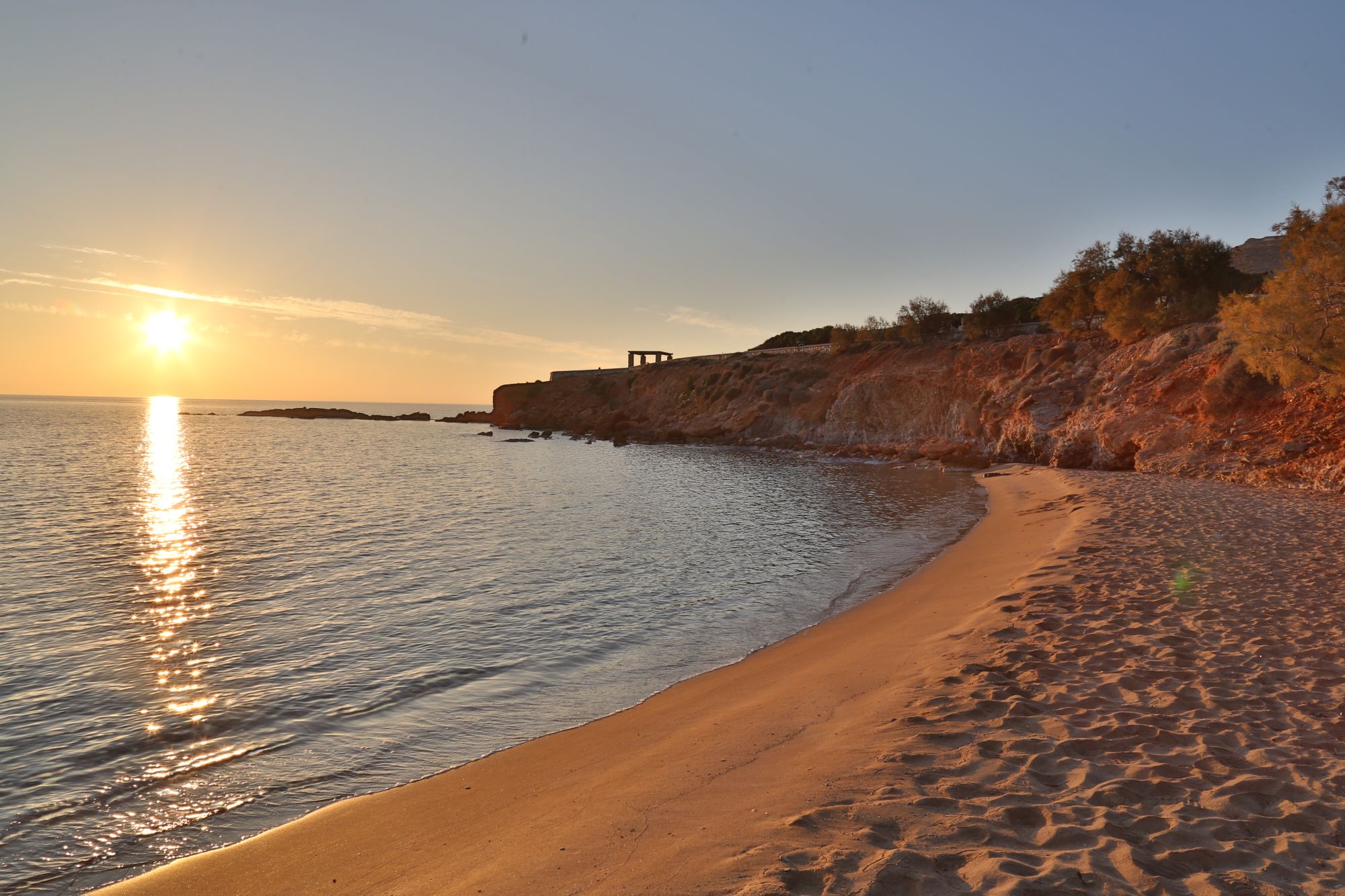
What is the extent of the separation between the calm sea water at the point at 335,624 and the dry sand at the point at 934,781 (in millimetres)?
913

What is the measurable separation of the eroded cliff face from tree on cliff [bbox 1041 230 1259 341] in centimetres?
195

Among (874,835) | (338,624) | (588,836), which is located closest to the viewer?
(874,835)

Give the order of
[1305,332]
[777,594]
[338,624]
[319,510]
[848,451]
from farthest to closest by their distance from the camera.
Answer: [848,451]
[319,510]
[1305,332]
[777,594]
[338,624]

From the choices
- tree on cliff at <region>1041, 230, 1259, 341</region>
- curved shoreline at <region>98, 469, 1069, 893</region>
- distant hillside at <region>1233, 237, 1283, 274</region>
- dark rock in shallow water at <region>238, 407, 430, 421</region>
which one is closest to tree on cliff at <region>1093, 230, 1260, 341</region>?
tree on cliff at <region>1041, 230, 1259, 341</region>

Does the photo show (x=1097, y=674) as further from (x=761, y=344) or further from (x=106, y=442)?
(x=761, y=344)

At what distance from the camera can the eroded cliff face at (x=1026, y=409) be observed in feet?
82.3

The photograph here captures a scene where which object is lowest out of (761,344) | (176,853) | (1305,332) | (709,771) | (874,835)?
(176,853)

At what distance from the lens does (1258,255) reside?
53250mm

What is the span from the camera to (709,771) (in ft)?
20.2

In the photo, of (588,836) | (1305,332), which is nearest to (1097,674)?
(588,836)

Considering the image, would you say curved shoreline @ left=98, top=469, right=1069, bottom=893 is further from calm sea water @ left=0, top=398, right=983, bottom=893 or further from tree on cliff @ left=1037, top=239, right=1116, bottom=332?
tree on cliff @ left=1037, top=239, right=1116, bottom=332

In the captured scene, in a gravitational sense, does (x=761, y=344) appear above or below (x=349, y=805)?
above

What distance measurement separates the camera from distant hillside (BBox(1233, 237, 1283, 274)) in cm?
4962

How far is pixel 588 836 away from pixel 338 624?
27.7 ft
